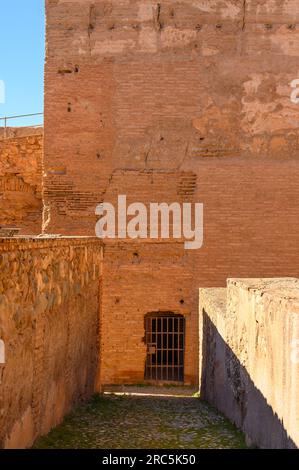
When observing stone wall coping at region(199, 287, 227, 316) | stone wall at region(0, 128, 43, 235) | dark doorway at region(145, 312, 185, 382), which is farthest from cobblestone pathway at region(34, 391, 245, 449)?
stone wall at region(0, 128, 43, 235)

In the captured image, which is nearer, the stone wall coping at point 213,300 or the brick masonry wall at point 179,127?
the stone wall coping at point 213,300

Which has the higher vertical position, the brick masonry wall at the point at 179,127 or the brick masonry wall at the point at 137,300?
the brick masonry wall at the point at 179,127

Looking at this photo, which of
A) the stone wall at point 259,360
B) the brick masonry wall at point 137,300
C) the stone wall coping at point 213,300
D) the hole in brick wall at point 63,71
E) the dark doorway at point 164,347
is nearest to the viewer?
the stone wall at point 259,360

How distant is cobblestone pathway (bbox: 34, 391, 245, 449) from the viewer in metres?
5.38

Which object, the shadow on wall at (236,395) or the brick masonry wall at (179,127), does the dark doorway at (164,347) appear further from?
the shadow on wall at (236,395)

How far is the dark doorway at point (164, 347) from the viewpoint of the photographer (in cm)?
1123

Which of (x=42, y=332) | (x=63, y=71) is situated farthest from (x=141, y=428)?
(x=63, y=71)

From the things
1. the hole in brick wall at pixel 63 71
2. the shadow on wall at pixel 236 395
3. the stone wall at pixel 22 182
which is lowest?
the shadow on wall at pixel 236 395

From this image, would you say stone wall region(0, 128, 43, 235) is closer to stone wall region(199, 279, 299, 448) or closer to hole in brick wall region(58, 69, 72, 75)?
hole in brick wall region(58, 69, 72, 75)

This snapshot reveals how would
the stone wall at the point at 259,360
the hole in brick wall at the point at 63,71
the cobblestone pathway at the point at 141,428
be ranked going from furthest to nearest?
the hole in brick wall at the point at 63,71 → the cobblestone pathway at the point at 141,428 → the stone wall at the point at 259,360

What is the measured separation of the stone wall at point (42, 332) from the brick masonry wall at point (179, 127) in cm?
403

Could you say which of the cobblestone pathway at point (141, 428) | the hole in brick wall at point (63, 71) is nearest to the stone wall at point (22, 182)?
the hole in brick wall at point (63, 71)

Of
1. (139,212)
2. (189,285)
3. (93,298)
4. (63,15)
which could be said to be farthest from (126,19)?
(93,298)

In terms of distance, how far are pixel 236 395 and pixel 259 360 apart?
126cm
